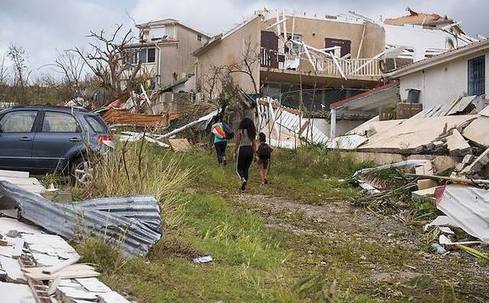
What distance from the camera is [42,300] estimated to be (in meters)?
4.75

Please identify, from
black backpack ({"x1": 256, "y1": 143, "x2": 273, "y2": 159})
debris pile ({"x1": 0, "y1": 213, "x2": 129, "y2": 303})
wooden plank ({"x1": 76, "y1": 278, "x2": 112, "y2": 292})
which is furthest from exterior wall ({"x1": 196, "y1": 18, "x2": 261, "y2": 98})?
wooden plank ({"x1": 76, "y1": 278, "x2": 112, "y2": 292})

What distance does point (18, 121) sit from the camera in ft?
41.6

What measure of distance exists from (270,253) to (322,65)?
77.8 feet

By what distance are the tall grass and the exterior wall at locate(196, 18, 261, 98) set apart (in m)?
21.3

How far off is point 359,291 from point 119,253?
2.54 m

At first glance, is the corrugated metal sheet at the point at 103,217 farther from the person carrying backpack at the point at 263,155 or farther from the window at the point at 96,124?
the person carrying backpack at the point at 263,155

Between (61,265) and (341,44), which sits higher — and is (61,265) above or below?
below

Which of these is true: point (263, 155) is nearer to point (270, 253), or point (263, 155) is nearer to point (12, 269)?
point (270, 253)

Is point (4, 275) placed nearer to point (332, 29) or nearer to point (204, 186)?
point (204, 186)

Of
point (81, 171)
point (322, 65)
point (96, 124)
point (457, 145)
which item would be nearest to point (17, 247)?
point (81, 171)

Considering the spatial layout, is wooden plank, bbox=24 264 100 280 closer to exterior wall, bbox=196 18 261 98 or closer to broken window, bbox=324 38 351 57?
exterior wall, bbox=196 18 261 98

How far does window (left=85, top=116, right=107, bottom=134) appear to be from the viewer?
42.1 ft

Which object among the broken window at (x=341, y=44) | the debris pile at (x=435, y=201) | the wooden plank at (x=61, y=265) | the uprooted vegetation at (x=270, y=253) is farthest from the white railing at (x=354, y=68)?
the wooden plank at (x=61, y=265)

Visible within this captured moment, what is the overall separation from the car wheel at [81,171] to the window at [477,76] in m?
12.7
